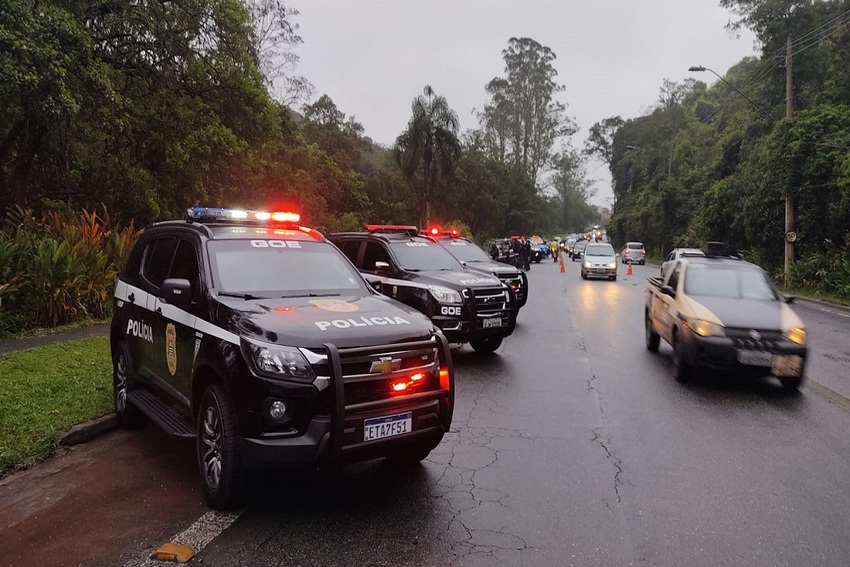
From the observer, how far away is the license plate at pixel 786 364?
7754 millimetres

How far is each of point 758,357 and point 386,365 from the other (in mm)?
5300

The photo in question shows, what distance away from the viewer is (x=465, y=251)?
1555 centimetres

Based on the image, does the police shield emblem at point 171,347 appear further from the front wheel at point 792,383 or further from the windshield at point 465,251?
the windshield at point 465,251

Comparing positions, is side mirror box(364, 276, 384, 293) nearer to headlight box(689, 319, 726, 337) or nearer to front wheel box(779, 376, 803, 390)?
headlight box(689, 319, 726, 337)

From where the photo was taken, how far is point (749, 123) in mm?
40594

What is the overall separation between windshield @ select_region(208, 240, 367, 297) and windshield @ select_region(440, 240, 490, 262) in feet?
30.0

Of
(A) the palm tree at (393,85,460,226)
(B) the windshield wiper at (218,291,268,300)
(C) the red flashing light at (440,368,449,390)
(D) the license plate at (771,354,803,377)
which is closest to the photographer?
(C) the red flashing light at (440,368,449,390)

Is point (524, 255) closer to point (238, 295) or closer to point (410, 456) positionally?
point (410, 456)

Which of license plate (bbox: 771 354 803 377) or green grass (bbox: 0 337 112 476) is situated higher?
license plate (bbox: 771 354 803 377)

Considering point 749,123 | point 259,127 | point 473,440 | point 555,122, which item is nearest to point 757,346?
point 473,440

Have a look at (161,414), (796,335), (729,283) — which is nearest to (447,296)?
(729,283)

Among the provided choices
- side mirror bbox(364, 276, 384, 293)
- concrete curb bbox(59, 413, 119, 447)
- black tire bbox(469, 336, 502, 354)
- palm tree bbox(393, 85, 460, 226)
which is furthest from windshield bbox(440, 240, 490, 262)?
palm tree bbox(393, 85, 460, 226)

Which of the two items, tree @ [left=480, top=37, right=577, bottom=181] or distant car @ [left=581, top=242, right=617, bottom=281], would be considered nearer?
distant car @ [left=581, top=242, right=617, bottom=281]

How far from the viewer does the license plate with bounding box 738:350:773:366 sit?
7.76 metres
